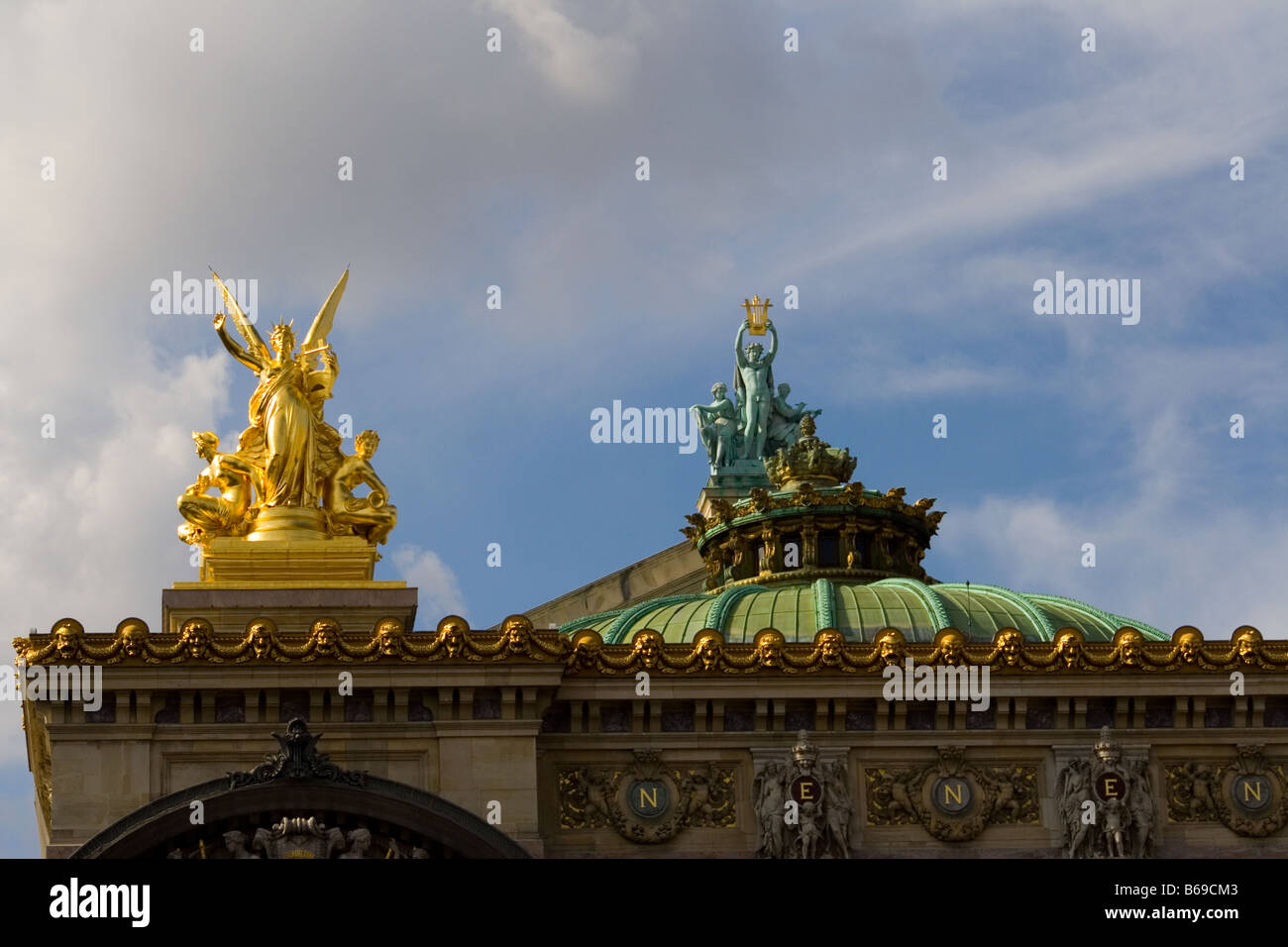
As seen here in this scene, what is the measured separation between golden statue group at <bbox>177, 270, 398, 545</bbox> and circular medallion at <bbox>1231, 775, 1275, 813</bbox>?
15.3 m

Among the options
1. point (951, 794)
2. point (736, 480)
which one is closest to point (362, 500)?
point (951, 794)

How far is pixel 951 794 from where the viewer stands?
56969mm

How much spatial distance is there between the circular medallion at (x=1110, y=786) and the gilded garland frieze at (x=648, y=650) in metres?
1.72

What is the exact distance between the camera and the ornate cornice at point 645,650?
183 ft

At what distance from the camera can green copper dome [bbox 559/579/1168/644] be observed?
63.0m

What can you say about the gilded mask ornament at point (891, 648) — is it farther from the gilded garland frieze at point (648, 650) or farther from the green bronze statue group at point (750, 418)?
the green bronze statue group at point (750, 418)

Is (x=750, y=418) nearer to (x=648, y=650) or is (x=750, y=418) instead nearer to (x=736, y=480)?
(x=736, y=480)

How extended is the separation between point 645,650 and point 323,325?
10.0 meters

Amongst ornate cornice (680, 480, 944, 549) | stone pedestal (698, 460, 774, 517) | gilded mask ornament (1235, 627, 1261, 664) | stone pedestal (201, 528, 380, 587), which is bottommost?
gilded mask ornament (1235, 627, 1261, 664)

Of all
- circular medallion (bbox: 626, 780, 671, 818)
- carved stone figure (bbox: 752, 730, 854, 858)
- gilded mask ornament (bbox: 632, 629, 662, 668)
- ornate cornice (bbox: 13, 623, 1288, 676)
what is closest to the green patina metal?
ornate cornice (bbox: 13, 623, 1288, 676)

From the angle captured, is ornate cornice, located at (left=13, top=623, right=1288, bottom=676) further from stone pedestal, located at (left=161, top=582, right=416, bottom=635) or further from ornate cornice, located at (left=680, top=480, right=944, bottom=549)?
ornate cornice, located at (left=680, top=480, right=944, bottom=549)

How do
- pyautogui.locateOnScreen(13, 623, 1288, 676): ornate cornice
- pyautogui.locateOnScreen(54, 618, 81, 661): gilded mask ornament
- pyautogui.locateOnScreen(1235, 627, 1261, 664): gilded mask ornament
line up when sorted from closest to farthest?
pyautogui.locateOnScreen(54, 618, 81, 661): gilded mask ornament, pyautogui.locateOnScreen(13, 623, 1288, 676): ornate cornice, pyautogui.locateOnScreen(1235, 627, 1261, 664): gilded mask ornament

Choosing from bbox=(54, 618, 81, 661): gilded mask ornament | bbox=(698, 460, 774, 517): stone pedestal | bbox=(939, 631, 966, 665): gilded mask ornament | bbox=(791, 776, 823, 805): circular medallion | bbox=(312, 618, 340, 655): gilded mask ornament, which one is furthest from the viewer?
bbox=(698, 460, 774, 517): stone pedestal
